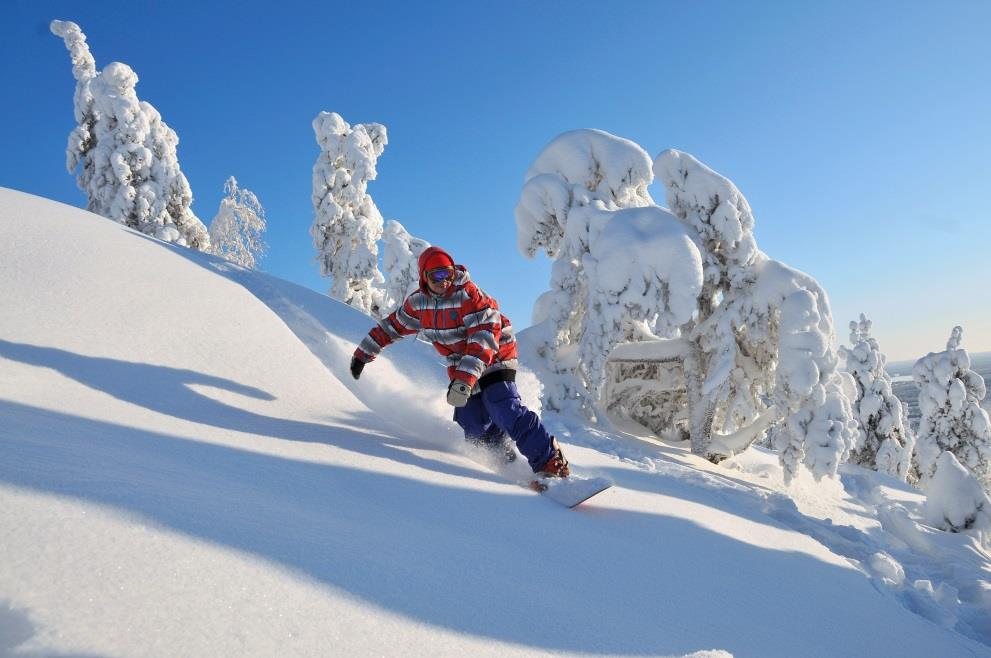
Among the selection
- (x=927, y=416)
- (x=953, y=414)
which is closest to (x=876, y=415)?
(x=927, y=416)

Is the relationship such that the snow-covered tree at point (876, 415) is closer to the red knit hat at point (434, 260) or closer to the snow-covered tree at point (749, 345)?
the snow-covered tree at point (749, 345)

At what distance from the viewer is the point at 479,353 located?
3.60 metres

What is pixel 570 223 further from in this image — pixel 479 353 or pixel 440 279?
pixel 479 353

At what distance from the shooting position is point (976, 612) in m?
3.88

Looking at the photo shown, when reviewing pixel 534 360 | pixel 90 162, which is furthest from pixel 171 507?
pixel 90 162

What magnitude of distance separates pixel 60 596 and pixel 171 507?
18.2 inches

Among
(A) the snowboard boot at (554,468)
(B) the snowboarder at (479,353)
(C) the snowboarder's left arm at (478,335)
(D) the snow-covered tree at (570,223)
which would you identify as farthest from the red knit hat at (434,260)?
(D) the snow-covered tree at (570,223)

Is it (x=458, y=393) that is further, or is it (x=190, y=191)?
(x=190, y=191)

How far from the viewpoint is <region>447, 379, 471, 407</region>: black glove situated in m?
3.38

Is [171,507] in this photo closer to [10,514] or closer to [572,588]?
[10,514]

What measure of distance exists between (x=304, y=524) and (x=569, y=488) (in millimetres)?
1843

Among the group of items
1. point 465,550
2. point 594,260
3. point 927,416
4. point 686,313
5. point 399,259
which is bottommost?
point 465,550

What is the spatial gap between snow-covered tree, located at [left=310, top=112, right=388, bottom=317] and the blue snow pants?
19.1 m

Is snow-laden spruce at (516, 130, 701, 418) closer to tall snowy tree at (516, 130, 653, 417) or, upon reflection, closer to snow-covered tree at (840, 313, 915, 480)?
tall snowy tree at (516, 130, 653, 417)
